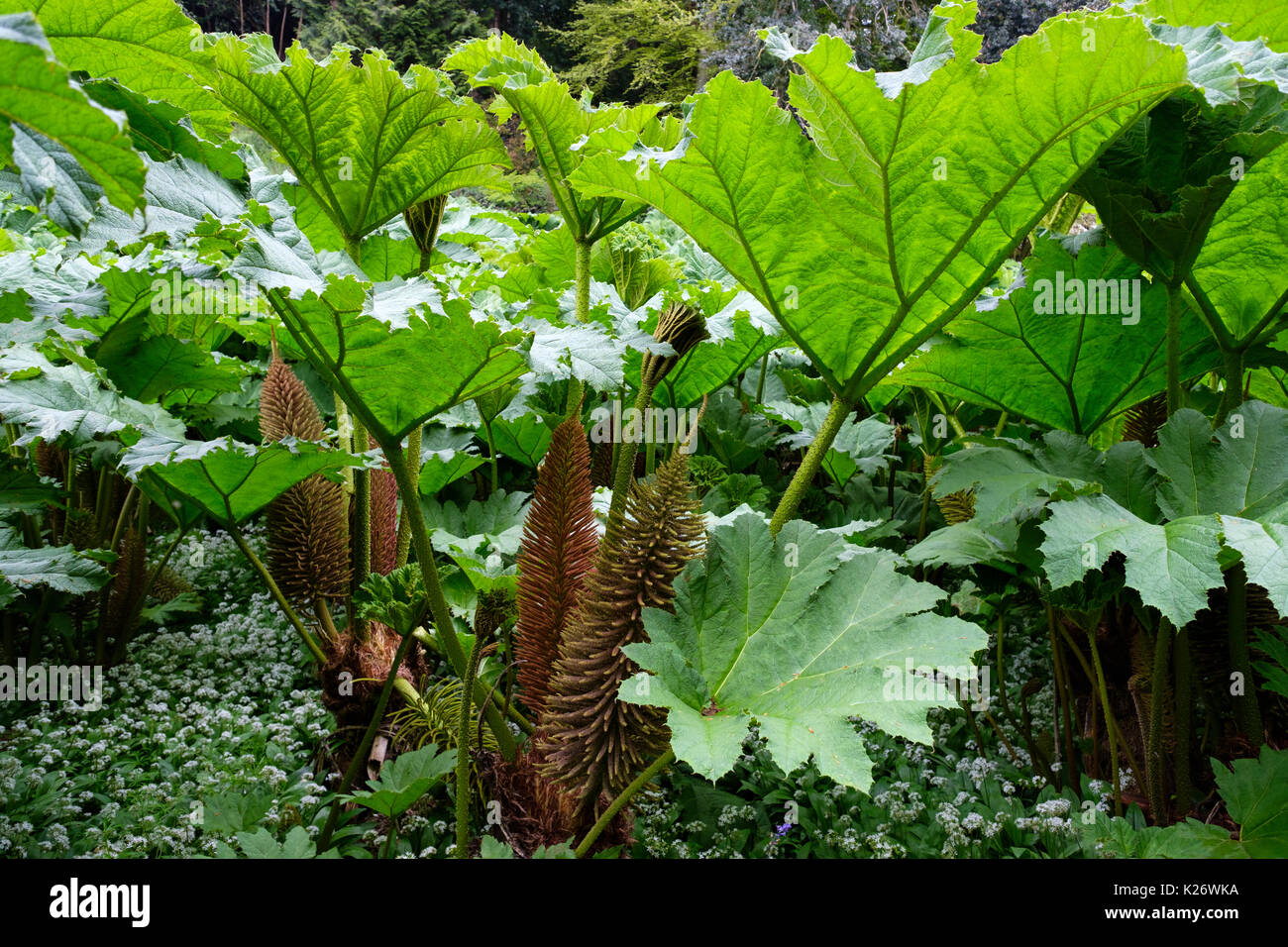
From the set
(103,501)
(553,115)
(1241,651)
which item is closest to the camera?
(1241,651)

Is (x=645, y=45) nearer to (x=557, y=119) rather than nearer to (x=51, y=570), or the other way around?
(x=557, y=119)

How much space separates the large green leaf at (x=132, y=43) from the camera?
1307 mm

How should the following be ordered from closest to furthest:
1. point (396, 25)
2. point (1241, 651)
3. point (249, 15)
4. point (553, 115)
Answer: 1. point (1241, 651)
2. point (553, 115)
3. point (396, 25)
4. point (249, 15)

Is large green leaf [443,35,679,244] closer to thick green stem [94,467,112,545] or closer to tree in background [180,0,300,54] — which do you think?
thick green stem [94,467,112,545]

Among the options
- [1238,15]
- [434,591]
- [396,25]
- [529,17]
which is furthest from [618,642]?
[529,17]

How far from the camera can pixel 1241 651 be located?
4.92 ft

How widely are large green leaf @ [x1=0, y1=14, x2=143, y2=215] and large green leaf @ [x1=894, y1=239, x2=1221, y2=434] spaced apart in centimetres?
142

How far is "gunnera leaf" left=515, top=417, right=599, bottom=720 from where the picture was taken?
1.47 metres

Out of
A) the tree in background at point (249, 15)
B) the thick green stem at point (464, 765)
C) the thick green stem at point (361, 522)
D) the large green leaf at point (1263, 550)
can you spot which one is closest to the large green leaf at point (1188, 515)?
the large green leaf at point (1263, 550)

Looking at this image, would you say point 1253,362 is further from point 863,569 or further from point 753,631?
point 753,631

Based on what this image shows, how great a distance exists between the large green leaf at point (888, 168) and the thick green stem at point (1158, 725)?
660 mm

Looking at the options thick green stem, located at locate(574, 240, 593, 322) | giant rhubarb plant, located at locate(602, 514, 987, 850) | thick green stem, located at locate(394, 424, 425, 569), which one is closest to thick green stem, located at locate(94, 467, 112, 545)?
thick green stem, located at locate(394, 424, 425, 569)

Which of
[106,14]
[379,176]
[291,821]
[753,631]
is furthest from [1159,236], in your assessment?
[291,821]

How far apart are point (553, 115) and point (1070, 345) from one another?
3.69ft
